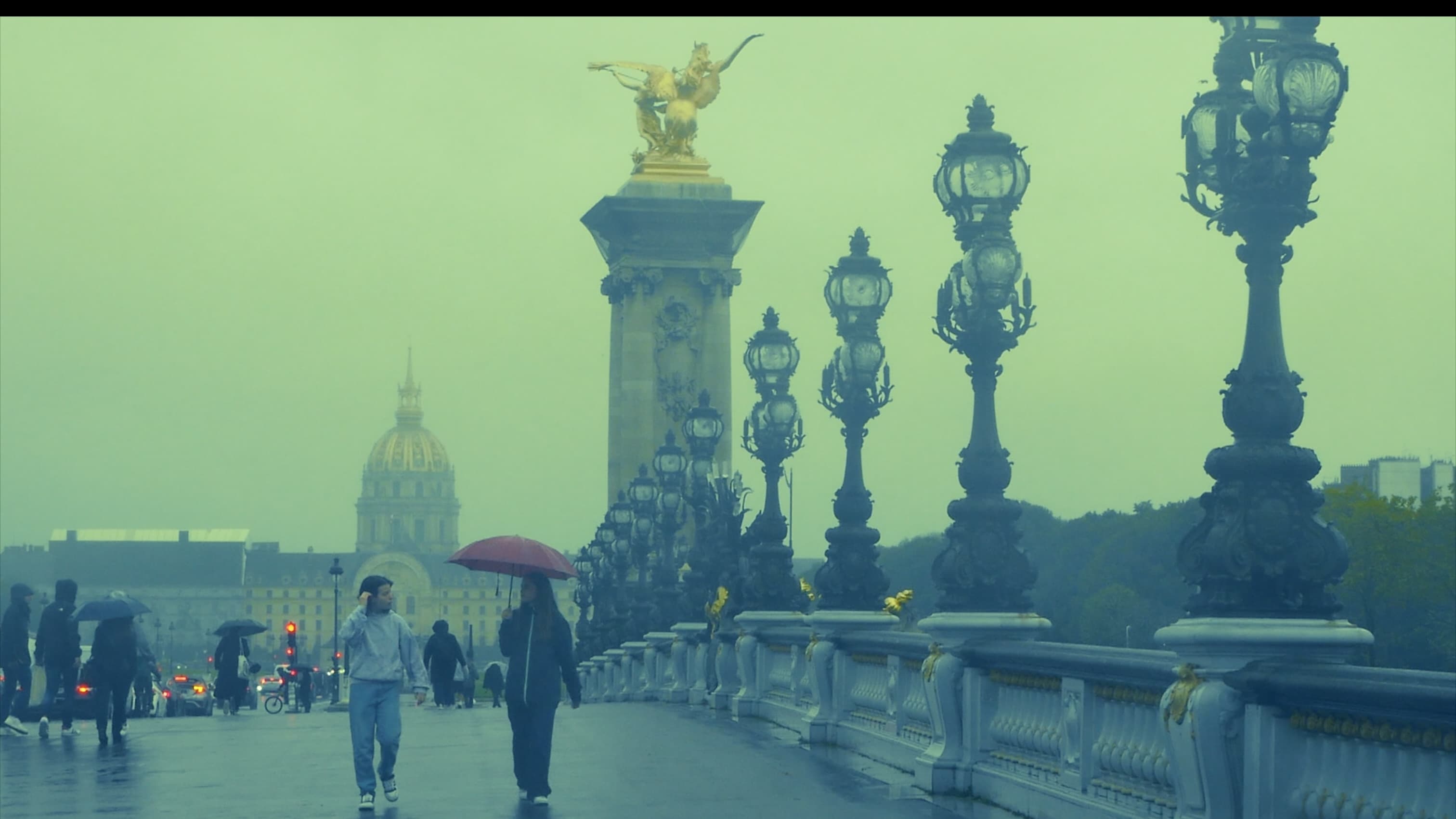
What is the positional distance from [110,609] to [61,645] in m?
1.44

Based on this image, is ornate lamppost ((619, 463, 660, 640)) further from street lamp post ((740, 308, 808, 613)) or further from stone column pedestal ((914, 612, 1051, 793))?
stone column pedestal ((914, 612, 1051, 793))

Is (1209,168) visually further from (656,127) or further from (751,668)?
(656,127)

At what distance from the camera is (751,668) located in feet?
96.9

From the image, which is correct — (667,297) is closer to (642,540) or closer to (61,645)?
(642,540)

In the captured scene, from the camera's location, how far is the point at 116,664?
2825 centimetres

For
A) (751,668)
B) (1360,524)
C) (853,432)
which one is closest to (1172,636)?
(853,432)

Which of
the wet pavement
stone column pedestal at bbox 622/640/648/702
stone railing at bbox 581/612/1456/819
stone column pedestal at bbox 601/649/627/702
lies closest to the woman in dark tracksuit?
the wet pavement

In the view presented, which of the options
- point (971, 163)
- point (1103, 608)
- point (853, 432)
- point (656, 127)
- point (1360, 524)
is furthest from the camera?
point (656, 127)

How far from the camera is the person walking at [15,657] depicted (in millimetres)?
28969

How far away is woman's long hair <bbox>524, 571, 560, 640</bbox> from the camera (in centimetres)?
1780

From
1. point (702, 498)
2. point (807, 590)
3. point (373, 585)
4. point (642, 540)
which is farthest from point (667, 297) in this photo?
point (373, 585)

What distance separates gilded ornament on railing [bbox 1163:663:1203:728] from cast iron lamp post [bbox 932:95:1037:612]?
19.1ft

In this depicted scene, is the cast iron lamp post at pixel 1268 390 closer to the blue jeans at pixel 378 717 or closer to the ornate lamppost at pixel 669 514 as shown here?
the blue jeans at pixel 378 717

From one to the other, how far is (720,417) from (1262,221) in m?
27.0
